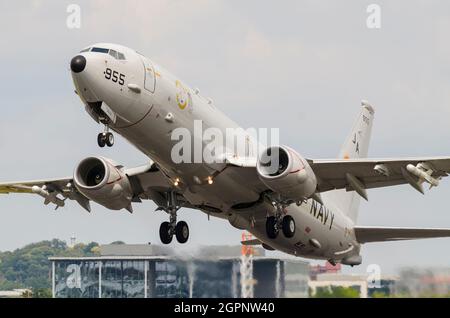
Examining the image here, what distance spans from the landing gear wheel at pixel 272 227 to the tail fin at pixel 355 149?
7048 millimetres

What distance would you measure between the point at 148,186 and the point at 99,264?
350cm

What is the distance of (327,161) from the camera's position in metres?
40.6

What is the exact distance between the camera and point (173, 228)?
43062 mm

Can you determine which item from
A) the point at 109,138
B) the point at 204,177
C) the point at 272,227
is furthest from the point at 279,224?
the point at 109,138

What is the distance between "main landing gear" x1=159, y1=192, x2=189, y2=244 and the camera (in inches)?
1692

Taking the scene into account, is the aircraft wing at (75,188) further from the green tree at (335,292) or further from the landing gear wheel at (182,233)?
the green tree at (335,292)

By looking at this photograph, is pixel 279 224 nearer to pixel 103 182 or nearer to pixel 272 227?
pixel 272 227

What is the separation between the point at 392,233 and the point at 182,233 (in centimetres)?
918

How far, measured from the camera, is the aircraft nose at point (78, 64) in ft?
116

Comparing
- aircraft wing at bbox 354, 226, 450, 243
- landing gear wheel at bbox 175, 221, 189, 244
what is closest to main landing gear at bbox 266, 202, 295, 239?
landing gear wheel at bbox 175, 221, 189, 244

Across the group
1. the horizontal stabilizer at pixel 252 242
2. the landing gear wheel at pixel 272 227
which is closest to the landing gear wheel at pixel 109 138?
the landing gear wheel at pixel 272 227

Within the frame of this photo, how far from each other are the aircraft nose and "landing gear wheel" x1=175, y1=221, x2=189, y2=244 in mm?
9754
